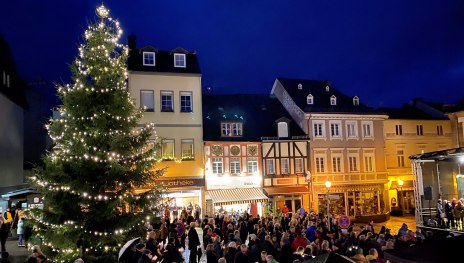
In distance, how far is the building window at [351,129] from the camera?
36125 millimetres

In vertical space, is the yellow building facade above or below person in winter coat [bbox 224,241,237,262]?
above

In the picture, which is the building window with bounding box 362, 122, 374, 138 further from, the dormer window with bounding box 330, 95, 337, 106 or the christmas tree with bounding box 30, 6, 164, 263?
the christmas tree with bounding box 30, 6, 164, 263

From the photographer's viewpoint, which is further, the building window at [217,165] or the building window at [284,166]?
the building window at [284,166]

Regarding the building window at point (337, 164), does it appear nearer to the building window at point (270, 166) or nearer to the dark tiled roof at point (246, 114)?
the dark tiled roof at point (246, 114)

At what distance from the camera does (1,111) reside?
93.8 ft

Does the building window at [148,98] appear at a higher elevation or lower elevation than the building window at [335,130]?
higher

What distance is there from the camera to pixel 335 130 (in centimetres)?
3562

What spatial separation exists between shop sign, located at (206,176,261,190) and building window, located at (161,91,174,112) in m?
5.76

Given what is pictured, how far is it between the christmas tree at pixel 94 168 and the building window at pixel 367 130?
2720cm

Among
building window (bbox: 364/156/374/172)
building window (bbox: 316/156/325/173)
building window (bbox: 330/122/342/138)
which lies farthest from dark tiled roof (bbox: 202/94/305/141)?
building window (bbox: 364/156/374/172)

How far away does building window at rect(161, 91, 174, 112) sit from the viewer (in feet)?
97.9

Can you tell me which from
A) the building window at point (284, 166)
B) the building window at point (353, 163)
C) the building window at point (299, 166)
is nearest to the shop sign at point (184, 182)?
the building window at point (284, 166)

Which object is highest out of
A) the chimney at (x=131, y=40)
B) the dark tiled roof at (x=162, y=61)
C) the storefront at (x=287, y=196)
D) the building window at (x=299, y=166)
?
the chimney at (x=131, y=40)

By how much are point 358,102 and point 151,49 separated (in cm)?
1849
